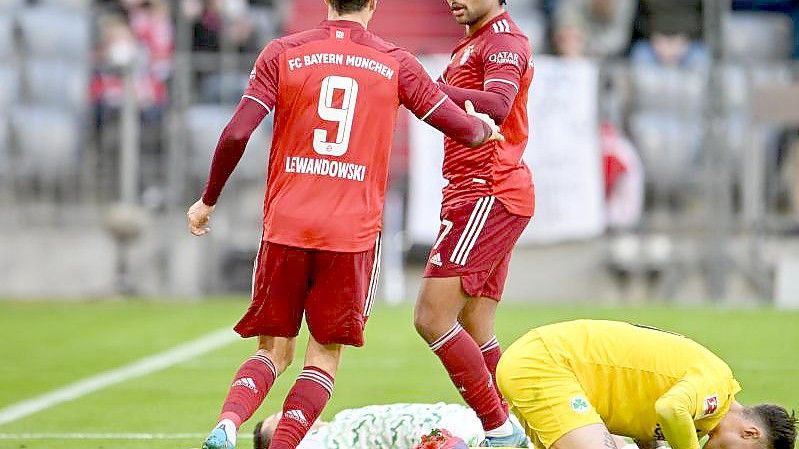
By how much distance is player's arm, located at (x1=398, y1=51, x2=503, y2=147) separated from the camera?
20.5 ft

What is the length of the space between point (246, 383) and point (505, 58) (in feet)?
6.15

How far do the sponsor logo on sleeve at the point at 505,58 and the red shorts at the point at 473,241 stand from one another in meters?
0.64

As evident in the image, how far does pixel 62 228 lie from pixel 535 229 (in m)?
5.03

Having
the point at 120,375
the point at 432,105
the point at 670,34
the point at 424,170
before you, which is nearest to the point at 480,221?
the point at 432,105

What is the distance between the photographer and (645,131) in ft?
52.8

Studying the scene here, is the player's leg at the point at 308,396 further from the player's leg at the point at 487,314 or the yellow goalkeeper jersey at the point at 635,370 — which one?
the player's leg at the point at 487,314

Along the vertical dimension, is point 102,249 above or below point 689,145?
below

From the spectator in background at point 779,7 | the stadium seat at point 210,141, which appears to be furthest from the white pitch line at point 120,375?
the spectator in background at point 779,7

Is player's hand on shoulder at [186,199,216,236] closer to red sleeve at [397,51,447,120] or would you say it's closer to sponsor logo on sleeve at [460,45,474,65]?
red sleeve at [397,51,447,120]

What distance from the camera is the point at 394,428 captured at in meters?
6.73

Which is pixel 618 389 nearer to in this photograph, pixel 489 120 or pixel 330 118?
pixel 489 120

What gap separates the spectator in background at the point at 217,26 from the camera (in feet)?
55.4

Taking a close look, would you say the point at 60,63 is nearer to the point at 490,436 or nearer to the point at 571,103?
the point at 571,103

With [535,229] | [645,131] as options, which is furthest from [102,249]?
[645,131]
